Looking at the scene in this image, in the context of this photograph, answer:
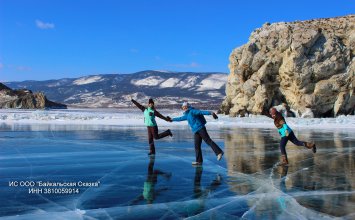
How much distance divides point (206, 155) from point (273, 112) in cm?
296

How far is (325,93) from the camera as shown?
47656 millimetres

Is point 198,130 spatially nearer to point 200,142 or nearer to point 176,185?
point 200,142

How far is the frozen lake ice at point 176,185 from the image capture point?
641cm

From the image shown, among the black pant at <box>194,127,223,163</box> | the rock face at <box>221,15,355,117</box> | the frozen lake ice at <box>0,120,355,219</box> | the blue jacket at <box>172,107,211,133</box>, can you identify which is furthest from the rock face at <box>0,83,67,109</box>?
the black pant at <box>194,127,223,163</box>

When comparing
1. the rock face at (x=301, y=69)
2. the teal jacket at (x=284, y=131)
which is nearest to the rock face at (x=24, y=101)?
the rock face at (x=301, y=69)

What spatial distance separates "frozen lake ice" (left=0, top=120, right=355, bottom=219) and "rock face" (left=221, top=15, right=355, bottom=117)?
35264 mm

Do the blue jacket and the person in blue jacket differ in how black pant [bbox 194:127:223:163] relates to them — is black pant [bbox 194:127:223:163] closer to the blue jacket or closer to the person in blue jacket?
the person in blue jacket

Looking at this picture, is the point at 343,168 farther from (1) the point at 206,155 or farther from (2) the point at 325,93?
(2) the point at 325,93

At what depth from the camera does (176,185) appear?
8.57 metres

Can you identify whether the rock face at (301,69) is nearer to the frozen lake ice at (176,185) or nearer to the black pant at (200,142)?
the frozen lake ice at (176,185)

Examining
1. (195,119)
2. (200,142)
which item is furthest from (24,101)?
(200,142)

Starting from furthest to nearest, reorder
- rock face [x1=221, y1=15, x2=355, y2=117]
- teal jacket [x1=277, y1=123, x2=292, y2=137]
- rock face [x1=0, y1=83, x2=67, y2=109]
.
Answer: rock face [x1=0, y1=83, x2=67, y2=109] < rock face [x1=221, y1=15, x2=355, y2=117] < teal jacket [x1=277, y1=123, x2=292, y2=137]

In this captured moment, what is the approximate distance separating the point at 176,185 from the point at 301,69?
43.0m

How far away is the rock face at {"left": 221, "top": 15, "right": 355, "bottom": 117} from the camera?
47.6 metres
